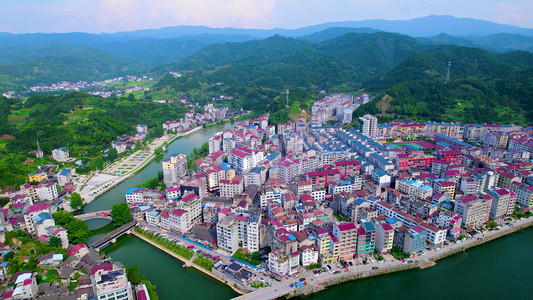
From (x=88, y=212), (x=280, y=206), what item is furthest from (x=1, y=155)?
(x=280, y=206)

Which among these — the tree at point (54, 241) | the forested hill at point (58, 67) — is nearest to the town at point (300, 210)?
the tree at point (54, 241)

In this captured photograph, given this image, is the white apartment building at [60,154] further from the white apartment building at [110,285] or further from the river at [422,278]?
the white apartment building at [110,285]

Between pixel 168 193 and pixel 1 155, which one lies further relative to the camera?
pixel 1 155

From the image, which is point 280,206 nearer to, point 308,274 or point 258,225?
point 258,225

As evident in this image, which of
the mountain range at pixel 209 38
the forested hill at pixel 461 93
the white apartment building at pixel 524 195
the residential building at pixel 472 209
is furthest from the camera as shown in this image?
the mountain range at pixel 209 38

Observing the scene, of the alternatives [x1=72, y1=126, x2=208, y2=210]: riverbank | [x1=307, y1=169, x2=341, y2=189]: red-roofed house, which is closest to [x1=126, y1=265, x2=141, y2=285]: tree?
[x1=72, y1=126, x2=208, y2=210]: riverbank

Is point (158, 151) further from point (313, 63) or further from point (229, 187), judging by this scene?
point (313, 63)

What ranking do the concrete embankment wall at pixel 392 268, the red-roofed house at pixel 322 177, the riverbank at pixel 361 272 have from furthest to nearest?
1. the red-roofed house at pixel 322 177
2. the concrete embankment wall at pixel 392 268
3. the riverbank at pixel 361 272
